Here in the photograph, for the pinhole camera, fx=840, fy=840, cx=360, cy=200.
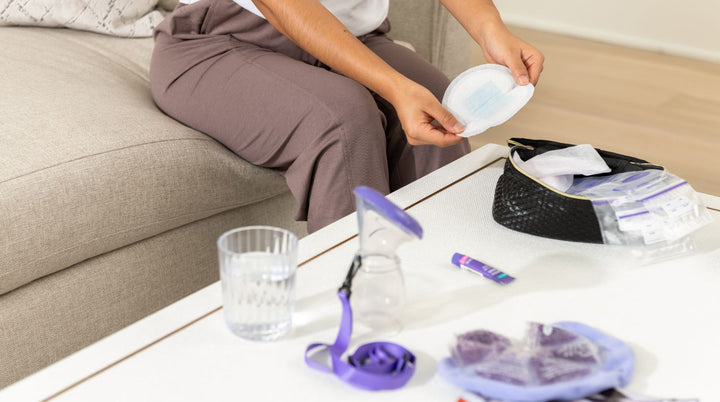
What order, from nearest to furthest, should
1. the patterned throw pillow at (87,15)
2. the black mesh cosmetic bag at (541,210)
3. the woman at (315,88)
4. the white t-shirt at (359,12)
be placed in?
the black mesh cosmetic bag at (541,210) < the woman at (315,88) < the white t-shirt at (359,12) < the patterned throw pillow at (87,15)

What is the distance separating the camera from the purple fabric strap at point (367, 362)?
26.4 inches

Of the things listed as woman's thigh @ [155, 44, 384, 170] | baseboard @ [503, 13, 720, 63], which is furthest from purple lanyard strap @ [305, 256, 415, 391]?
baseboard @ [503, 13, 720, 63]

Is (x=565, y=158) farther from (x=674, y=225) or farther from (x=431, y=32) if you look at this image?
(x=431, y=32)

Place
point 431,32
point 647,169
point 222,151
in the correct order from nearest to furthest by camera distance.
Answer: point 647,169 < point 222,151 < point 431,32

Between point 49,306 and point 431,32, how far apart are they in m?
1.13

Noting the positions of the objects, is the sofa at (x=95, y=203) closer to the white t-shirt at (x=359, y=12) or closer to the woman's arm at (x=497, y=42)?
the white t-shirt at (x=359, y=12)

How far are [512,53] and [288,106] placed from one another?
0.34 meters

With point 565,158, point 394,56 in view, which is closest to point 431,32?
point 394,56

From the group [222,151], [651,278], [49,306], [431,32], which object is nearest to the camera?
[651,278]

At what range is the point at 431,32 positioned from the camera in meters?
1.97

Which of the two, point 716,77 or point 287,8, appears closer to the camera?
point 287,8

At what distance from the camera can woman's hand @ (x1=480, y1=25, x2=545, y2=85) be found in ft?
4.01

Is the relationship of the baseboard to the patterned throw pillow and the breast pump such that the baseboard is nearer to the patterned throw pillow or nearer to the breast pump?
the patterned throw pillow

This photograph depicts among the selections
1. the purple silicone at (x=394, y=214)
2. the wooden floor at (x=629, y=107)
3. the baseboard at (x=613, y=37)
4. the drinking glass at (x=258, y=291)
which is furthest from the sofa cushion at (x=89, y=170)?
the baseboard at (x=613, y=37)
